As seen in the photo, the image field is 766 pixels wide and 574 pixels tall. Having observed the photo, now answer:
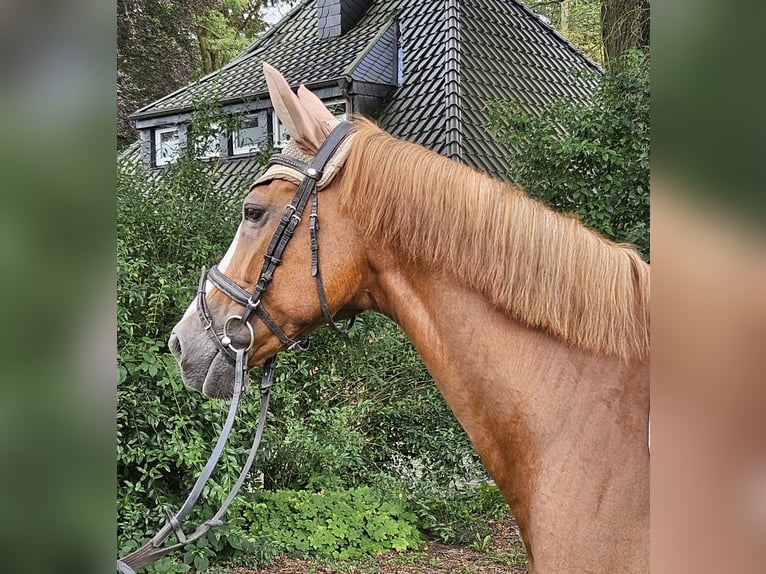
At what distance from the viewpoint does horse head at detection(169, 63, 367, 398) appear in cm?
181

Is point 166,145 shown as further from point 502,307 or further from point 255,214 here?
point 502,307

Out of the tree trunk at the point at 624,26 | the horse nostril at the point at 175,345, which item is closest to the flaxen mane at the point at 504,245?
the horse nostril at the point at 175,345

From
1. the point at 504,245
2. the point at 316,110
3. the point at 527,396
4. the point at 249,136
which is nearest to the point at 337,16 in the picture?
the point at 249,136

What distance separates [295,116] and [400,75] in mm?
4734

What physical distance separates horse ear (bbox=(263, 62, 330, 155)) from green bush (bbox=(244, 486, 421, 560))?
329 centimetres

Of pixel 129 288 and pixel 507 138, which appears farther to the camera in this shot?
pixel 507 138

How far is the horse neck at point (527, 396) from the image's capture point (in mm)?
1524
